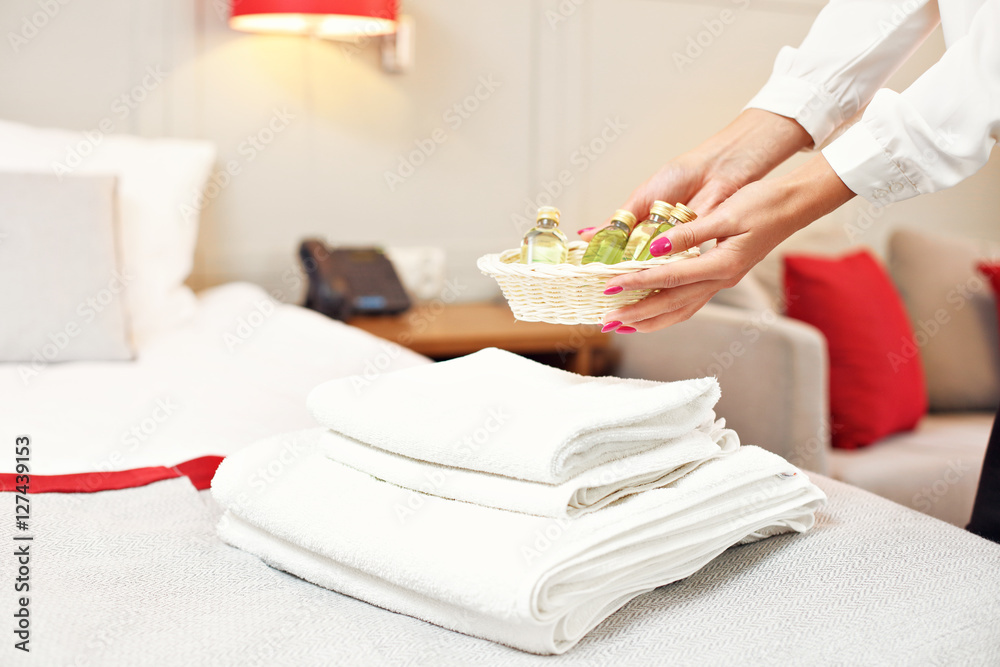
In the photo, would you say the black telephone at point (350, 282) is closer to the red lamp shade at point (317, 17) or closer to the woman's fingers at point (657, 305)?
the red lamp shade at point (317, 17)

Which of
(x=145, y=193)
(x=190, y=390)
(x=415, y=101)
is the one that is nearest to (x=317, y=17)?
(x=415, y=101)

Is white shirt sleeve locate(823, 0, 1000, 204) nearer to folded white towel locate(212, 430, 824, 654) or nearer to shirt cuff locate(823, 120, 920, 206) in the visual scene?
shirt cuff locate(823, 120, 920, 206)

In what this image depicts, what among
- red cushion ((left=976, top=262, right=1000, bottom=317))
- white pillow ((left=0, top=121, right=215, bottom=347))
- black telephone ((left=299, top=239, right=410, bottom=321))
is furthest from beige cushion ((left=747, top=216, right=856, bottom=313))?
white pillow ((left=0, top=121, right=215, bottom=347))

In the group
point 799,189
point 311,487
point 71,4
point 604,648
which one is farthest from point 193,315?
point 604,648

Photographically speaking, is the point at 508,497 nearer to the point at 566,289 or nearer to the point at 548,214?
the point at 566,289

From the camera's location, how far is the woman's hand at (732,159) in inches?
42.9

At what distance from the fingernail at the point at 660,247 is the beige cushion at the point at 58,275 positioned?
1.10m

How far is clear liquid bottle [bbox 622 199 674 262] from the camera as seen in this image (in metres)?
0.88

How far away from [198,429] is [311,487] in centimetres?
49

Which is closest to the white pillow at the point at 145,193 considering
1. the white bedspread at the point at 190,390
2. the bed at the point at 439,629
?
the white bedspread at the point at 190,390

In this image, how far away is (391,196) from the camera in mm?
2469

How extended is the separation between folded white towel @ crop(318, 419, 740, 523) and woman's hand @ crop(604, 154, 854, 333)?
0.52 feet

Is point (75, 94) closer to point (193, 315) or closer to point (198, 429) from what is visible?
point (193, 315)

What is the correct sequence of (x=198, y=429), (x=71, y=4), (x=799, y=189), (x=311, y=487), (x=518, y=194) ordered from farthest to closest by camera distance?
1. (x=518, y=194)
2. (x=71, y=4)
3. (x=198, y=429)
4. (x=799, y=189)
5. (x=311, y=487)
